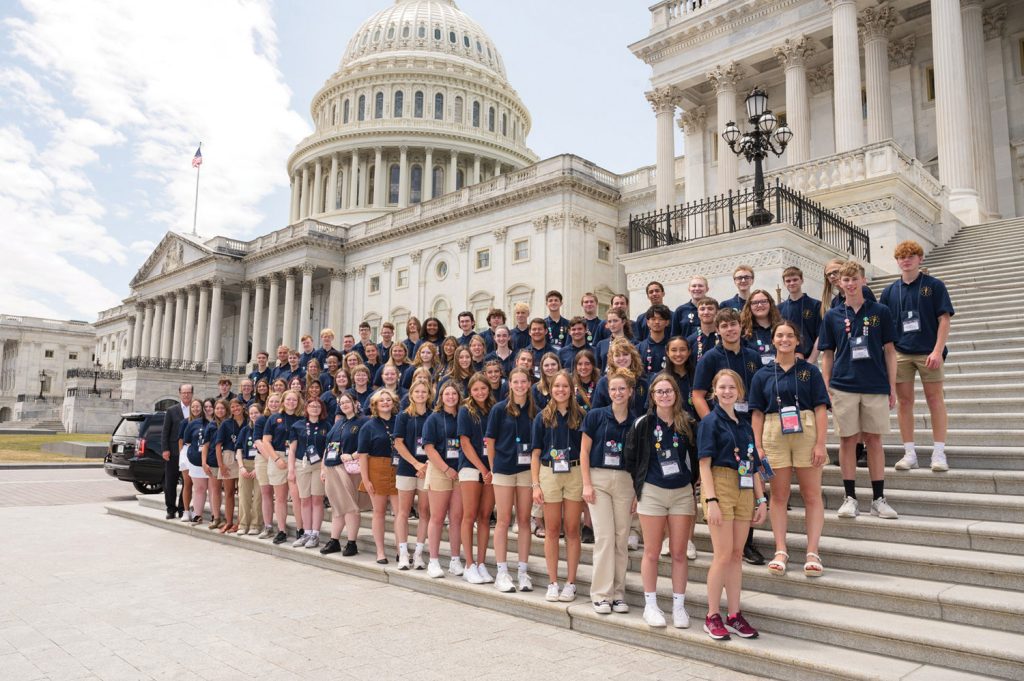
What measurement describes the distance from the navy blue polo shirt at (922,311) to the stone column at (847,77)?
1760cm

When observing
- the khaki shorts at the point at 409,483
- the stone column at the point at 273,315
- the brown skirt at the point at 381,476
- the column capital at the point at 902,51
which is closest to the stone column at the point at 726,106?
the column capital at the point at 902,51

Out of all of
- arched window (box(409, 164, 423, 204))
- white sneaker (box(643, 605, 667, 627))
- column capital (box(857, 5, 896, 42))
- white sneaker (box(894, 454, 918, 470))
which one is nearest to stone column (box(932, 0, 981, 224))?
column capital (box(857, 5, 896, 42))

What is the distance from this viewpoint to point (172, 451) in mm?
13102

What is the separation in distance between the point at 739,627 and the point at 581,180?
38.3 m

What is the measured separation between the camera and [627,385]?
20.4 ft

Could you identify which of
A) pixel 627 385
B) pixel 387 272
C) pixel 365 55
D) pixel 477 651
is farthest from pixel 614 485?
pixel 365 55

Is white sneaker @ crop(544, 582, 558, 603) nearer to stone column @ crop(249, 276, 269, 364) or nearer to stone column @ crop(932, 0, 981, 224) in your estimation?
stone column @ crop(932, 0, 981, 224)

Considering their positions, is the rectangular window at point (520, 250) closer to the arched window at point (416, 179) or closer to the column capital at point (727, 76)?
the column capital at point (727, 76)

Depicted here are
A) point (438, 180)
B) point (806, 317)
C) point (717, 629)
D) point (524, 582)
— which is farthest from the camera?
point (438, 180)

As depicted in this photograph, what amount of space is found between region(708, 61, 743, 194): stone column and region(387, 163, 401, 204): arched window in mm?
48456

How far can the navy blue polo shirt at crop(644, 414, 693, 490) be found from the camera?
5762 mm

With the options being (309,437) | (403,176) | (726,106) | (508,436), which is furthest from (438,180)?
(508,436)

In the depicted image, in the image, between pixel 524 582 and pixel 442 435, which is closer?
pixel 524 582

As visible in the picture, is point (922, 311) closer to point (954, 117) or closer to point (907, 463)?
point (907, 463)
